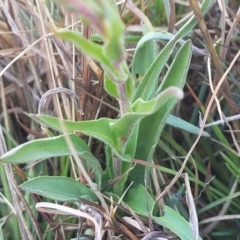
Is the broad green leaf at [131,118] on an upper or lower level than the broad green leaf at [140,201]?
upper

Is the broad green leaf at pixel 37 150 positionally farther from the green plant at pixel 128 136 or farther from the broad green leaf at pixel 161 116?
the broad green leaf at pixel 161 116

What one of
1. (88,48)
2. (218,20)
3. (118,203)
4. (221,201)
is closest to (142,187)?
(118,203)

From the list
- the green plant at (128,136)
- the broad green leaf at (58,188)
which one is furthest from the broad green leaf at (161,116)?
the broad green leaf at (58,188)

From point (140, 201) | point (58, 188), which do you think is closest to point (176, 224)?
point (140, 201)

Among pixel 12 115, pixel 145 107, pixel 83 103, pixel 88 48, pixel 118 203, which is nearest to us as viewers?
pixel 88 48

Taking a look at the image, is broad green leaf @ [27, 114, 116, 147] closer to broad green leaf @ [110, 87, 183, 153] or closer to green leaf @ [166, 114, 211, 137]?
broad green leaf @ [110, 87, 183, 153]

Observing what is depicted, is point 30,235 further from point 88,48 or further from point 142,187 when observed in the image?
point 88,48
